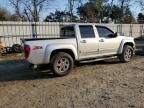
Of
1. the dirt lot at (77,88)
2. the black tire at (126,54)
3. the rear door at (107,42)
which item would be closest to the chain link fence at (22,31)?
Answer: the black tire at (126,54)

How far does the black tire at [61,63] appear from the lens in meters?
9.25

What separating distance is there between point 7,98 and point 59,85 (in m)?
1.74

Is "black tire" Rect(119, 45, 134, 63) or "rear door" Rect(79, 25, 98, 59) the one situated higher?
"rear door" Rect(79, 25, 98, 59)

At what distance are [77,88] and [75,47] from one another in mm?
2506

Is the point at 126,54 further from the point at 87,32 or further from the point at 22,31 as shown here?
the point at 22,31

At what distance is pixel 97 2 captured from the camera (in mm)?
43500

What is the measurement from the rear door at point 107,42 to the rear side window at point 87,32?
368mm

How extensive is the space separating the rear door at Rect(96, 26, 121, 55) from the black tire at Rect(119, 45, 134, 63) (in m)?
0.50

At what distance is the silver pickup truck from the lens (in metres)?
8.90

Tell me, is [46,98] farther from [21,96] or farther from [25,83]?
[25,83]

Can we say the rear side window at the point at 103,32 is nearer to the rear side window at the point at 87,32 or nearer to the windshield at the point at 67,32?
the rear side window at the point at 87,32

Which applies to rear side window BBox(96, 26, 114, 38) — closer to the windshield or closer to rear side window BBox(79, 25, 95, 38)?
rear side window BBox(79, 25, 95, 38)

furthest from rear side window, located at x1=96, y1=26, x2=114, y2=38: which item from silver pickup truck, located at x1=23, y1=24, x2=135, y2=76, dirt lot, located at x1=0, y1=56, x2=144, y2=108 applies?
dirt lot, located at x1=0, y1=56, x2=144, y2=108

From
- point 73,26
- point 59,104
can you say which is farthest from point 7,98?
point 73,26
